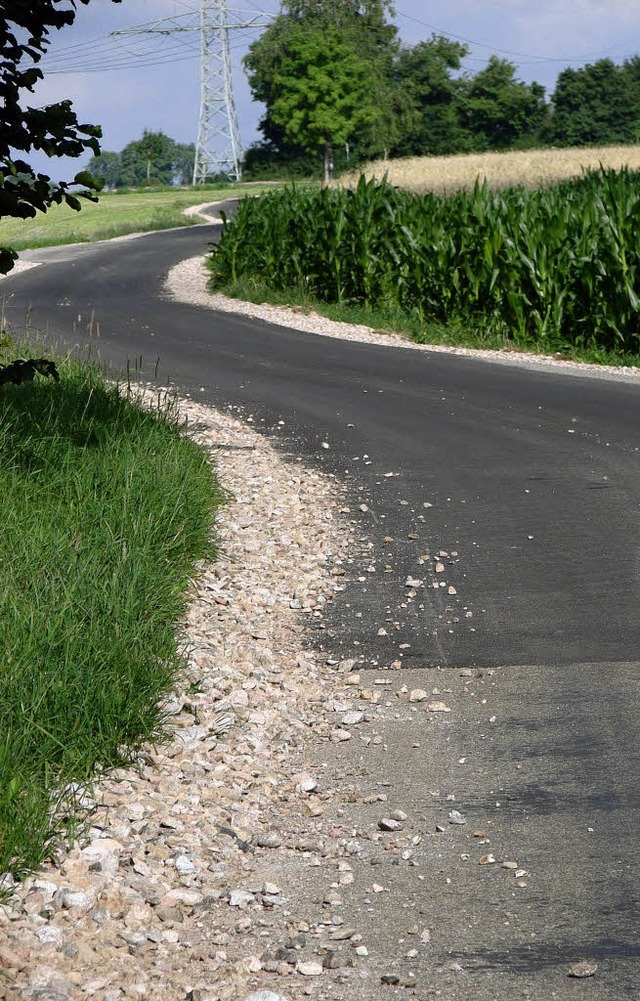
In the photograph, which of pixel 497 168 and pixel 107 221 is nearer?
pixel 107 221

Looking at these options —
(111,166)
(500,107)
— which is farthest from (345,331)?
(111,166)

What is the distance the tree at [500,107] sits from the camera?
85.4 m

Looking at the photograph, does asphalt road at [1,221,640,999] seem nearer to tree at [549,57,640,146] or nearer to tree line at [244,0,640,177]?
tree line at [244,0,640,177]

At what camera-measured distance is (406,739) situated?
4961mm

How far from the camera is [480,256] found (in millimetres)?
17344

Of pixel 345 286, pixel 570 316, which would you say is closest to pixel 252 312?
pixel 345 286

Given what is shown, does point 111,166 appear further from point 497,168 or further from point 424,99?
point 497,168

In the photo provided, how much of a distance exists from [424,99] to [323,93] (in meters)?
24.1

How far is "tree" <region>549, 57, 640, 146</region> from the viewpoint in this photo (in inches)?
3278

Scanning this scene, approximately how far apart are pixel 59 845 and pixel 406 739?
1729 mm

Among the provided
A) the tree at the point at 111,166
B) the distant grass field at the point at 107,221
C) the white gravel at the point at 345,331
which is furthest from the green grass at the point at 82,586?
the tree at the point at 111,166

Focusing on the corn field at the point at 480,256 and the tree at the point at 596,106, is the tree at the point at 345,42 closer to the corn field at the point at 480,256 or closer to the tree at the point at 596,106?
the tree at the point at 596,106

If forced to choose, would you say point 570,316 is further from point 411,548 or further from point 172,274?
point 172,274

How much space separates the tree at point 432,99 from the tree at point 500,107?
115 cm
